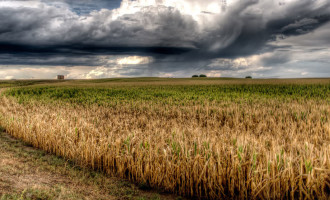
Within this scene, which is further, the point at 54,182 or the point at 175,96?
the point at 175,96

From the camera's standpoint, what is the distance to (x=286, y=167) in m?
4.74

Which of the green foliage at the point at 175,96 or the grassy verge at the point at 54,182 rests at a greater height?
the green foliage at the point at 175,96

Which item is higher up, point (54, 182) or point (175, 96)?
point (175, 96)

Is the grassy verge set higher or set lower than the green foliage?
lower

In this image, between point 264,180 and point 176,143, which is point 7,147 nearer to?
point 176,143

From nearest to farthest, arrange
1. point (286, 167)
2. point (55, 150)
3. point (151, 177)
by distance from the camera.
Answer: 1. point (286, 167)
2. point (151, 177)
3. point (55, 150)

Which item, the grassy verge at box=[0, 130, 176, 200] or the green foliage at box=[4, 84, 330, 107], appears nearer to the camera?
the grassy verge at box=[0, 130, 176, 200]

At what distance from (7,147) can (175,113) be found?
7.28 meters

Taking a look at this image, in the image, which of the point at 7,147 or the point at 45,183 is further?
the point at 7,147

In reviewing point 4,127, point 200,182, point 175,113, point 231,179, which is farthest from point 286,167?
point 4,127

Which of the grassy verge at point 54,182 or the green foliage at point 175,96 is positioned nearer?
the grassy verge at point 54,182

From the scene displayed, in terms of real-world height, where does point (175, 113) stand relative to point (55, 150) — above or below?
above

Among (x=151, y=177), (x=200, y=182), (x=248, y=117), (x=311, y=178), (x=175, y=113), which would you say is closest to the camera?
(x=311, y=178)

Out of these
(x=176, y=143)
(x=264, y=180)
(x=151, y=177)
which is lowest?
(x=151, y=177)
